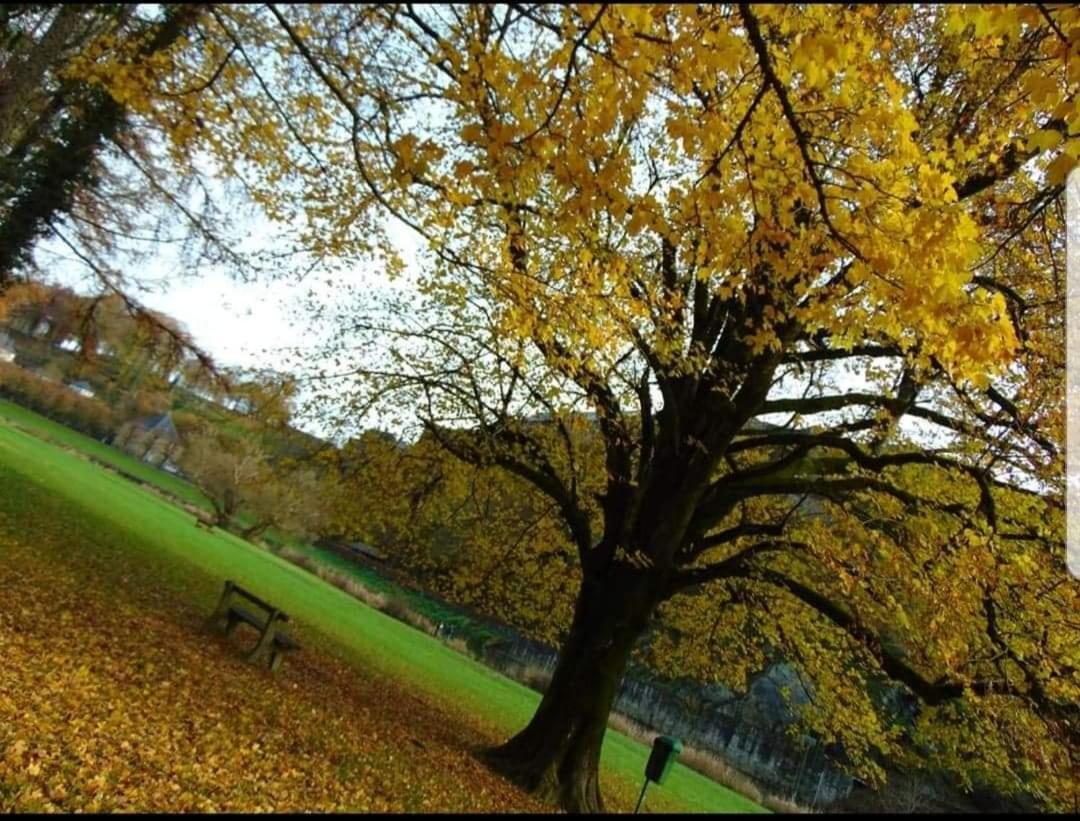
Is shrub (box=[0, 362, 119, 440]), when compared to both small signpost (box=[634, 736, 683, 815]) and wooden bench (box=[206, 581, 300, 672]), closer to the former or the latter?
wooden bench (box=[206, 581, 300, 672])

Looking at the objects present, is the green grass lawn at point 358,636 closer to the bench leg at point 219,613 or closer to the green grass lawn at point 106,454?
the bench leg at point 219,613

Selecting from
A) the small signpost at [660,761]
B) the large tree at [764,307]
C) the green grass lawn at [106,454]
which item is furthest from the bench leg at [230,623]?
the green grass lawn at [106,454]

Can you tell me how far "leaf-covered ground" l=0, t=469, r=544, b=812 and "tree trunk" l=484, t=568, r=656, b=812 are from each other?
23.5 inches

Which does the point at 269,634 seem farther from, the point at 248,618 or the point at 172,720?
the point at 172,720

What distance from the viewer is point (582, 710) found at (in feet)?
30.4

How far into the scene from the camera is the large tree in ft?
12.1

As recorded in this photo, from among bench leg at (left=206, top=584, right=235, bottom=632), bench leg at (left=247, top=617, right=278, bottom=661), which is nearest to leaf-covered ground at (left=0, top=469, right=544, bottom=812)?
bench leg at (left=247, top=617, right=278, bottom=661)

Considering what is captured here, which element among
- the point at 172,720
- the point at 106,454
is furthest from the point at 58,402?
the point at 172,720

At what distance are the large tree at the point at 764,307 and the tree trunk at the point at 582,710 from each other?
0.05 metres

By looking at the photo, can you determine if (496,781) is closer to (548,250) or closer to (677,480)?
(677,480)

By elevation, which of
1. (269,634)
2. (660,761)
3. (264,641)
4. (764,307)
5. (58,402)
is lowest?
(58,402)

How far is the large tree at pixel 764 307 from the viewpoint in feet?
12.1

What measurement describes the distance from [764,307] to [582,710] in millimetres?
5862

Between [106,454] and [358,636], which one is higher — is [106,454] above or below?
below
